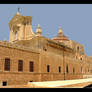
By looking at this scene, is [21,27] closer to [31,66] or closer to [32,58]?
[32,58]

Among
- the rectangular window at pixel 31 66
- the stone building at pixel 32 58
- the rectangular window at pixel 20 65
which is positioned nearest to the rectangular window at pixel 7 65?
the stone building at pixel 32 58

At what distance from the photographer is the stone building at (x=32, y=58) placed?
16.0 m

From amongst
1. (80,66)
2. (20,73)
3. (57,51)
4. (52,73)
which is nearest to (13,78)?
(20,73)

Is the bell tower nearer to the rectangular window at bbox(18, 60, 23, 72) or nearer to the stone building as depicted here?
the stone building

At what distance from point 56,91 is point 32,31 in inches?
997

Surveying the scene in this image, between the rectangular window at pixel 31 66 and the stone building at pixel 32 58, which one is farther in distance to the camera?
the rectangular window at pixel 31 66

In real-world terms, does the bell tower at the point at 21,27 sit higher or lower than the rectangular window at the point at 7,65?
higher

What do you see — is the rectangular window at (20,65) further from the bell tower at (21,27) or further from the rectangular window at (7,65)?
the bell tower at (21,27)

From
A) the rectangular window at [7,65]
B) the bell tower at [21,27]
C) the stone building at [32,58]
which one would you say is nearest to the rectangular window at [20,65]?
the stone building at [32,58]

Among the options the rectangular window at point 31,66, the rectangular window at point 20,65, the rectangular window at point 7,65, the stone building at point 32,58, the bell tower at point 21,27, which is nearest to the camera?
the rectangular window at point 7,65

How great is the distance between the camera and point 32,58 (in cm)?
1941

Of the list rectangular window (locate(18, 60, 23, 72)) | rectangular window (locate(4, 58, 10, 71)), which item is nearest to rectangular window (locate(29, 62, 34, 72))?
rectangular window (locate(18, 60, 23, 72))

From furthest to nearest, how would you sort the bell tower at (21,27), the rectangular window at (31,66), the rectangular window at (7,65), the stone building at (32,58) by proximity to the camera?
the bell tower at (21,27), the rectangular window at (31,66), the stone building at (32,58), the rectangular window at (7,65)

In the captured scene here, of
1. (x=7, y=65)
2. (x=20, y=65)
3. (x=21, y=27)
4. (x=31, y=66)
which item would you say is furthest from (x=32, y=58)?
(x=21, y=27)
